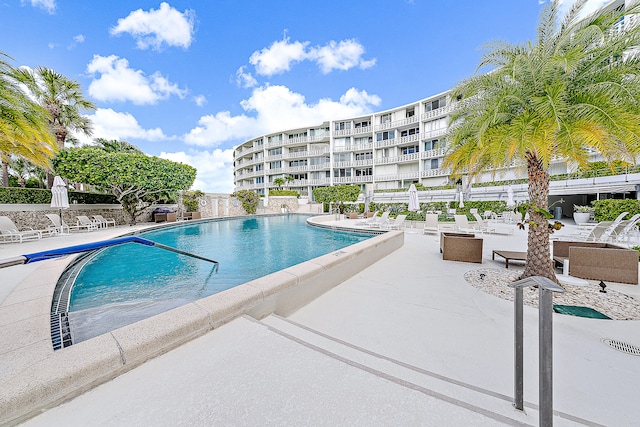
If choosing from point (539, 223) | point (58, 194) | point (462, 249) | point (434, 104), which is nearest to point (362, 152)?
point (434, 104)

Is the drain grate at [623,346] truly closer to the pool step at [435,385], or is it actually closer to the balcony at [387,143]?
the pool step at [435,385]

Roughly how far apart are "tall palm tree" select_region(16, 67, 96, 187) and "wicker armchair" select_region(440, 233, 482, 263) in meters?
22.3

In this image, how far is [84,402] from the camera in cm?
176

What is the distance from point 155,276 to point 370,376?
6.37 metres

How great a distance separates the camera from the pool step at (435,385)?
1666 millimetres

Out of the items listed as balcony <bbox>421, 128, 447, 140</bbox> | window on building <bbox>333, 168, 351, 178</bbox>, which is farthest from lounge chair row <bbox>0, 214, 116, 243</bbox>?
balcony <bbox>421, 128, 447, 140</bbox>

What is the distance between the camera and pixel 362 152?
3759 cm

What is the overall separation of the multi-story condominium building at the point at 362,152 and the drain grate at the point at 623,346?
82.2 feet

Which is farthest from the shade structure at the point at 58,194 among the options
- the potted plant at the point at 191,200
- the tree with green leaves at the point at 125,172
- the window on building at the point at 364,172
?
the window on building at the point at 364,172

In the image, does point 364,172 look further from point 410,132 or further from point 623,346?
point 623,346

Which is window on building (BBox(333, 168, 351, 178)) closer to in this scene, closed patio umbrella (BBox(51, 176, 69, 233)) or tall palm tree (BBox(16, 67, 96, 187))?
tall palm tree (BBox(16, 67, 96, 187))

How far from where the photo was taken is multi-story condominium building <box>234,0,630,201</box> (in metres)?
31.1

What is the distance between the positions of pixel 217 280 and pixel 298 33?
30504 mm

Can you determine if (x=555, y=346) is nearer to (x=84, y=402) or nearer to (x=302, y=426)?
(x=302, y=426)
